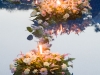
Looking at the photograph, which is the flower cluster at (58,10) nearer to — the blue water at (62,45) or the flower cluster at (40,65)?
the blue water at (62,45)

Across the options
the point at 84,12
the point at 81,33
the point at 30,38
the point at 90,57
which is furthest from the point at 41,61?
the point at 84,12

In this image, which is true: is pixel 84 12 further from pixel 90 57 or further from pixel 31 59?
pixel 31 59

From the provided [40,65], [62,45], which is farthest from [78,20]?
[40,65]

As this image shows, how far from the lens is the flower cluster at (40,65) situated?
140 inches

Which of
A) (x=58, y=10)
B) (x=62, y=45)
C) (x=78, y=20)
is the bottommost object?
(x=62, y=45)

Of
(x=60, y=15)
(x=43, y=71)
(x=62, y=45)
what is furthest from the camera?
(x=60, y=15)

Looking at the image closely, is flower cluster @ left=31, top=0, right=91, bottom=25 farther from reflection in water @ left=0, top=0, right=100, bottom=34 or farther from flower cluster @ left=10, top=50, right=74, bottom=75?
flower cluster @ left=10, top=50, right=74, bottom=75

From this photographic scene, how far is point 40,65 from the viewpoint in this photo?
3576mm

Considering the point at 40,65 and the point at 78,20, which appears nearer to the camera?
the point at 40,65

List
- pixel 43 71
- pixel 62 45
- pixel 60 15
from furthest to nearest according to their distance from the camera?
pixel 60 15 < pixel 62 45 < pixel 43 71

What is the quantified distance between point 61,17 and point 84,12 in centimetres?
56

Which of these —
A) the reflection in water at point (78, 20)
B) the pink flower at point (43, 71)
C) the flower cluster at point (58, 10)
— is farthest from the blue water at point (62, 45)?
the pink flower at point (43, 71)

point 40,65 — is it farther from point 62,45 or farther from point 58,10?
point 58,10

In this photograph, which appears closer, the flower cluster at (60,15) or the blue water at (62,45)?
the blue water at (62,45)
